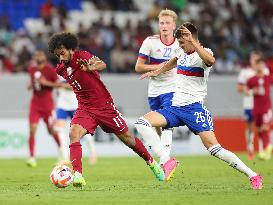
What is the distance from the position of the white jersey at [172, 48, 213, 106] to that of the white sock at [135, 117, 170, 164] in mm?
549

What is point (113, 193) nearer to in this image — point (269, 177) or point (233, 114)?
point (269, 177)

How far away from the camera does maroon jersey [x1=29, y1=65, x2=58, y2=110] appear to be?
783 inches

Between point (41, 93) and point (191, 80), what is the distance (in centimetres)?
835

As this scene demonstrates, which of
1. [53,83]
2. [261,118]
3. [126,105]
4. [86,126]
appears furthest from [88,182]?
[126,105]

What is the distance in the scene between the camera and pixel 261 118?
74.3 ft

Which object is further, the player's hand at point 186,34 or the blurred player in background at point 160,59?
the blurred player in background at point 160,59

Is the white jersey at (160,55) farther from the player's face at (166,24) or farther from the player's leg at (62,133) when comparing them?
the player's leg at (62,133)

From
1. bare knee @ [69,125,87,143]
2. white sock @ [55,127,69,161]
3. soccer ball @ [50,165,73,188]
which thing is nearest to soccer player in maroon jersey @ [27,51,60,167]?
white sock @ [55,127,69,161]

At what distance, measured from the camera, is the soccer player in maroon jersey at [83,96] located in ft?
39.6

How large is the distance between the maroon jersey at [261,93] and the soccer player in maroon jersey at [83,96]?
1019 cm

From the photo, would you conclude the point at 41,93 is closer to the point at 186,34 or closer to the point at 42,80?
the point at 42,80

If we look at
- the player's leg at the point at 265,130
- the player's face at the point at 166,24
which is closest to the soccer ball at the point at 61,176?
the player's face at the point at 166,24

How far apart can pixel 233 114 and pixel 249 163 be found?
254 inches

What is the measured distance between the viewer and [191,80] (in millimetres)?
12484
